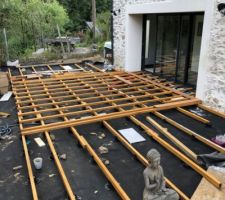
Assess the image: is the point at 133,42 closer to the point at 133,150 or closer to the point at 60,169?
the point at 133,150

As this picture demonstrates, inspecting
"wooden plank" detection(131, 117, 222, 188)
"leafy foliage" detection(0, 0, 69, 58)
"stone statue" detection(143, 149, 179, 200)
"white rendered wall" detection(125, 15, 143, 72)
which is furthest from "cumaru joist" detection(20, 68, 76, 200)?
"leafy foliage" detection(0, 0, 69, 58)

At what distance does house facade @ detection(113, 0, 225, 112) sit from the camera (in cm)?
636

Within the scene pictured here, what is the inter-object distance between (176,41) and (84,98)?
364 centimetres

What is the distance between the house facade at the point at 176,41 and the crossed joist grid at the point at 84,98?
0.79 metres

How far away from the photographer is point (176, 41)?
864cm

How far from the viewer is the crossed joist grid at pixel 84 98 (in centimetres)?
585

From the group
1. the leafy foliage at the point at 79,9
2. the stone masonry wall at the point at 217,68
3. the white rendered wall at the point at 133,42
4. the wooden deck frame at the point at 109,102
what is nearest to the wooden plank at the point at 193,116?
the wooden deck frame at the point at 109,102

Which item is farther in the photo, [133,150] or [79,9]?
[79,9]

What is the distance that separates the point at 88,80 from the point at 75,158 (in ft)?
15.2

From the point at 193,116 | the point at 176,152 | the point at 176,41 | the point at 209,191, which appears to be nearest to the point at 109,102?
the point at 193,116

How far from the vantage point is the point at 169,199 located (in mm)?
3051

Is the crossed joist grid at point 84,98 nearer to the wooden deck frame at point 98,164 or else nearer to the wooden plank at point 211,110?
the wooden plank at point 211,110

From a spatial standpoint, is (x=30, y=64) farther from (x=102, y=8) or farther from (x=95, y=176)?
(x=102, y=8)

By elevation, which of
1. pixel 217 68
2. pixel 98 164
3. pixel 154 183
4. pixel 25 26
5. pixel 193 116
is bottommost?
pixel 98 164
